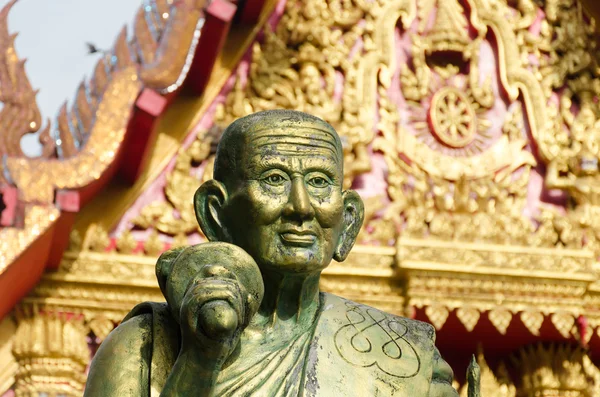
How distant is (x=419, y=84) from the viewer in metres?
6.81

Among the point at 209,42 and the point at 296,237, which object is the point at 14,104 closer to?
the point at 209,42

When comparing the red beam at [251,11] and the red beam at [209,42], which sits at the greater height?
the red beam at [251,11]

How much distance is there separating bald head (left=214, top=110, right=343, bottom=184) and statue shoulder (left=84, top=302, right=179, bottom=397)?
277 mm

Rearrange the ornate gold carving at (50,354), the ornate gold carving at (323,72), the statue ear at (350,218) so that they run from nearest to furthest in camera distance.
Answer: the statue ear at (350,218) < the ornate gold carving at (50,354) < the ornate gold carving at (323,72)

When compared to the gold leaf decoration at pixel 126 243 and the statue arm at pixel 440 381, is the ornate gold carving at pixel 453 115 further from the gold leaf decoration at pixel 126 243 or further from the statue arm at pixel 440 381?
the statue arm at pixel 440 381

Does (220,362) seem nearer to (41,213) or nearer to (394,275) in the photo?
(41,213)

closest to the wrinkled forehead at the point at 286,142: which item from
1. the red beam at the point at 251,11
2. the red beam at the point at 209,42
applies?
the red beam at the point at 209,42

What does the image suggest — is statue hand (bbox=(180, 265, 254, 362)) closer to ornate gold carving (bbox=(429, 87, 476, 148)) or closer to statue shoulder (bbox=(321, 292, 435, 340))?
statue shoulder (bbox=(321, 292, 435, 340))

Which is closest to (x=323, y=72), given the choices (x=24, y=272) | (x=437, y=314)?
(x=437, y=314)

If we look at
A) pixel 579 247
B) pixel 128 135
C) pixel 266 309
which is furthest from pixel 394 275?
pixel 266 309

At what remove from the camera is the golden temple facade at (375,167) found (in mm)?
6156

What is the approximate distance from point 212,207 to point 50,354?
3.52m

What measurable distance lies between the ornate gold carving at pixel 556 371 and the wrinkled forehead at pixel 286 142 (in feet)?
13.2

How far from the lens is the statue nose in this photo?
2545mm
